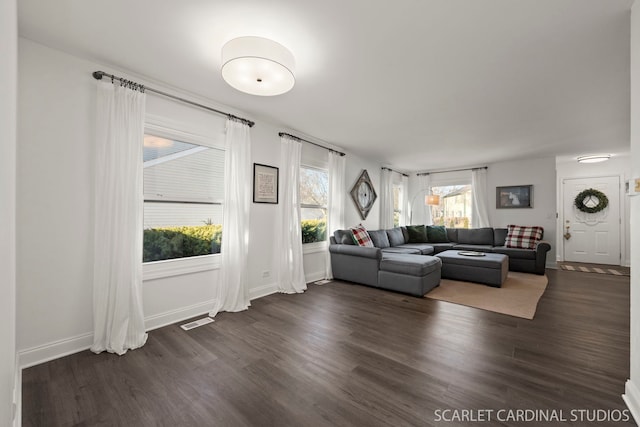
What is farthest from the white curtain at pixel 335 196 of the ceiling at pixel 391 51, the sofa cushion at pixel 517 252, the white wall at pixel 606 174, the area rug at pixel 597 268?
the white wall at pixel 606 174

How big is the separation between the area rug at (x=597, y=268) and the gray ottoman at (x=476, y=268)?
248 centimetres

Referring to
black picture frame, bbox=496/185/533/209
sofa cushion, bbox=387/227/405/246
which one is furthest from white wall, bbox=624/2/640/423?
black picture frame, bbox=496/185/533/209

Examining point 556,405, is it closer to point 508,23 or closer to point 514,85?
point 508,23

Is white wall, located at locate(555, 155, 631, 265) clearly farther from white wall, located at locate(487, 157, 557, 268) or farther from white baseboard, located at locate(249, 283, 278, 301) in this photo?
white baseboard, located at locate(249, 283, 278, 301)

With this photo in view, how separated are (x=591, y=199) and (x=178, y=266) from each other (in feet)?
28.5

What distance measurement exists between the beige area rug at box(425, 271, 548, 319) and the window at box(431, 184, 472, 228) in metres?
2.58

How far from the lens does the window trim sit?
104 inches

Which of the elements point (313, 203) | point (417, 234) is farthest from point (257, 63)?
point (417, 234)

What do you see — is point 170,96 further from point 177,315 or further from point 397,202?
point 397,202

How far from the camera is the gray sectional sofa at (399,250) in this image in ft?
13.6

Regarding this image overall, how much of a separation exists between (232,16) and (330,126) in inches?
90.8

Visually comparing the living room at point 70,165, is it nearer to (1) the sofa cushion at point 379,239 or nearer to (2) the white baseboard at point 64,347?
(2) the white baseboard at point 64,347

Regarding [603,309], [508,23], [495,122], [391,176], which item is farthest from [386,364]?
[391,176]

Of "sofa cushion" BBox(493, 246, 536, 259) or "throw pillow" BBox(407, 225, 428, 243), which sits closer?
"sofa cushion" BBox(493, 246, 536, 259)
